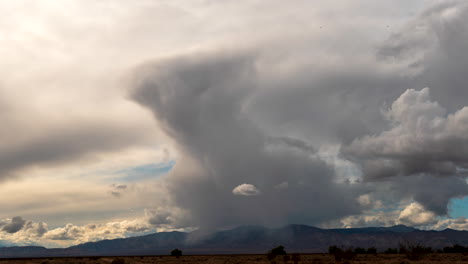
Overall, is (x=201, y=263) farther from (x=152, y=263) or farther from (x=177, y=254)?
(x=177, y=254)

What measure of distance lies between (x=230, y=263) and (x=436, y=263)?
38180 mm

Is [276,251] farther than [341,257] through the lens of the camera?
Yes

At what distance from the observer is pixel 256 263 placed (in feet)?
273

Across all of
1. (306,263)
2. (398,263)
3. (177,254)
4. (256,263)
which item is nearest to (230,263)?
(256,263)

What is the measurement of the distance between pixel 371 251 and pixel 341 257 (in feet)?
187

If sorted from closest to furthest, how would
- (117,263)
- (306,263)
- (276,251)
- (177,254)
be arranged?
1. (306,263)
2. (117,263)
3. (276,251)
4. (177,254)

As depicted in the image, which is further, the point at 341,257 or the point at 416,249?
the point at 341,257

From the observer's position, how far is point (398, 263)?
68.9 m

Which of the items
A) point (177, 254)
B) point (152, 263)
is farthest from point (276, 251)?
point (152, 263)

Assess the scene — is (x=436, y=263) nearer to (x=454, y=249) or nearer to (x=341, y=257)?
(x=341, y=257)

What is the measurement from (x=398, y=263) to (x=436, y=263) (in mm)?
5874

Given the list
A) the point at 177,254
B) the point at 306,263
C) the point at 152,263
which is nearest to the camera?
the point at 306,263

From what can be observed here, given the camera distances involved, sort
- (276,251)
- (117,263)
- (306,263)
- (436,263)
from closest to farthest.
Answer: (436,263)
(306,263)
(117,263)
(276,251)

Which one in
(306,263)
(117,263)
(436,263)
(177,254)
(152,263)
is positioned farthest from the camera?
(177,254)
